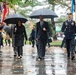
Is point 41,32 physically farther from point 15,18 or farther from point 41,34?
point 15,18

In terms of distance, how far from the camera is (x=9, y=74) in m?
10.5

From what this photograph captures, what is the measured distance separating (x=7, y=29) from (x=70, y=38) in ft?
21.2

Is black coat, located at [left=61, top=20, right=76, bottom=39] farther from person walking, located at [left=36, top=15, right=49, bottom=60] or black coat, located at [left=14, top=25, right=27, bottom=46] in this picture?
black coat, located at [left=14, top=25, right=27, bottom=46]

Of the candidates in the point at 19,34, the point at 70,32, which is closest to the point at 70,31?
the point at 70,32

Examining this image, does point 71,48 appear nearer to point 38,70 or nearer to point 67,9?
point 38,70

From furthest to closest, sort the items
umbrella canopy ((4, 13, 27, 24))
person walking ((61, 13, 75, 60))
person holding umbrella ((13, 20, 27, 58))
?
umbrella canopy ((4, 13, 27, 24)) → person holding umbrella ((13, 20, 27, 58)) → person walking ((61, 13, 75, 60))

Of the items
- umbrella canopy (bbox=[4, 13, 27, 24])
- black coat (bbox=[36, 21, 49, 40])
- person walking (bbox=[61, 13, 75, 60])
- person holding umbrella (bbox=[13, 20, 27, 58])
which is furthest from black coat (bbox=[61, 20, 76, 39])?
umbrella canopy (bbox=[4, 13, 27, 24])

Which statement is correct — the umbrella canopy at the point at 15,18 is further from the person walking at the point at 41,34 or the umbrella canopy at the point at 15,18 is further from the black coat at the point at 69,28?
the black coat at the point at 69,28

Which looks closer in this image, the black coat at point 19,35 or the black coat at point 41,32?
the black coat at point 41,32

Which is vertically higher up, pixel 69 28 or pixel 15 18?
pixel 15 18

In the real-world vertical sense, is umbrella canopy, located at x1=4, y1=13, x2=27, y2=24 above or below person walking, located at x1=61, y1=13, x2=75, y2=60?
above

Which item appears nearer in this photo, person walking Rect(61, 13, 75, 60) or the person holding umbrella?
person walking Rect(61, 13, 75, 60)

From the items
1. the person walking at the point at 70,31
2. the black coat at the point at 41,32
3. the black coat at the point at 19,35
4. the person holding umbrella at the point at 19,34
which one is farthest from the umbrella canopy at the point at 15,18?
the person walking at the point at 70,31

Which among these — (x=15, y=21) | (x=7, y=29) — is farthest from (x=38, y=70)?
(x=7, y=29)
